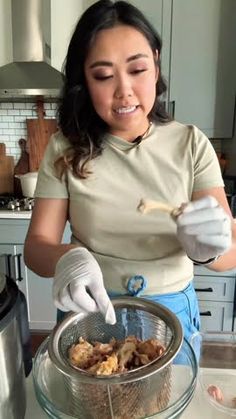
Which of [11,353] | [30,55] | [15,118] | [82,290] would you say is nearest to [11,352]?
[11,353]

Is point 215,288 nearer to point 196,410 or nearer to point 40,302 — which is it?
point 40,302

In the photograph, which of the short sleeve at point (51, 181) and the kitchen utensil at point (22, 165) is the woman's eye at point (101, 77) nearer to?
the short sleeve at point (51, 181)

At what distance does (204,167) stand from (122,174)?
0.18 meters

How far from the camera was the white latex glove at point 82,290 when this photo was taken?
0.58 meters

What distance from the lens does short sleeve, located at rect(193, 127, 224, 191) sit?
827 millimetres

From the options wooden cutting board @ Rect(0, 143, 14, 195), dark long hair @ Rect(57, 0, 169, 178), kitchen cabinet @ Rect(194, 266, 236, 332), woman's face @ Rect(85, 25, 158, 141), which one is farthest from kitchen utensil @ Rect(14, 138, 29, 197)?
woman's face @ Rect(85, 25, 158, 141)

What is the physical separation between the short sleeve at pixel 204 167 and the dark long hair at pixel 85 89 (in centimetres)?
13

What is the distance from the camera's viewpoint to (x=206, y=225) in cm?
65

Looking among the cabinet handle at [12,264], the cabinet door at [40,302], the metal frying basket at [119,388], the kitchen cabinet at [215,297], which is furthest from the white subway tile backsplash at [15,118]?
the metal frying basket at [119,388]

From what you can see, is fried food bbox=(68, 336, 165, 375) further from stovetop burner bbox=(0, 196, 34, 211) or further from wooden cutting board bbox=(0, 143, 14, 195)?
wooden cutting board bbox=(0, 143, 14, 195)

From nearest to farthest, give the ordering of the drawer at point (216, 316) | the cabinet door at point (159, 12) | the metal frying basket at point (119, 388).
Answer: the metal frying basket at point (119, 388) → the cabinet door at point (159, 12) → the drawer at point (216, 316)

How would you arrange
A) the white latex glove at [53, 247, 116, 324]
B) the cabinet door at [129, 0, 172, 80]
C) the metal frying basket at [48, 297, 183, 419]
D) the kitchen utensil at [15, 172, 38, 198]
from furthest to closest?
the kitchen utensil at [15, 172, 38, 198]
the cabinet door at [129, 0, 172, 80]
the white latex glove at [53, 247, 116, 324]
the metal frying basket at [48, 297, 183, 419]

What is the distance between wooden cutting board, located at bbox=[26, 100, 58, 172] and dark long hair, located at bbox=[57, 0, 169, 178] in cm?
162

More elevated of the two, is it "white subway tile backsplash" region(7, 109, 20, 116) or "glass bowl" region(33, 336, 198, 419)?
"white subway tile backsplash" region(7, 109, 20, 116)
